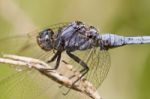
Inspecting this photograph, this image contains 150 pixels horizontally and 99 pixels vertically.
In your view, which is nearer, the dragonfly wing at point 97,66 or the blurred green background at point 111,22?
the dragonfly wing at point 97,66

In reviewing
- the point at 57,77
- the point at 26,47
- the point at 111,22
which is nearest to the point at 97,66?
the point at 26,47

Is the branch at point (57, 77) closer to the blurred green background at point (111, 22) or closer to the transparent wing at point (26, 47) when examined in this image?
the transparent wing at point (26, 47)

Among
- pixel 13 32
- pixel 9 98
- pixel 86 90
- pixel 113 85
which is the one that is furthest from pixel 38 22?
pixel 86 90

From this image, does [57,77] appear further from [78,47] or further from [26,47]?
[78,47]

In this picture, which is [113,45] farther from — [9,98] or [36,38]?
[9,98]

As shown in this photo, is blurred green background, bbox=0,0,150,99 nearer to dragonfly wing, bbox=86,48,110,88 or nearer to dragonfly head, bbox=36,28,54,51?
dragonfly head, bbox=36,28,54,51

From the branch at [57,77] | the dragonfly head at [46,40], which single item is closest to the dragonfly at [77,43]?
the dragonfly head at [46,40]
